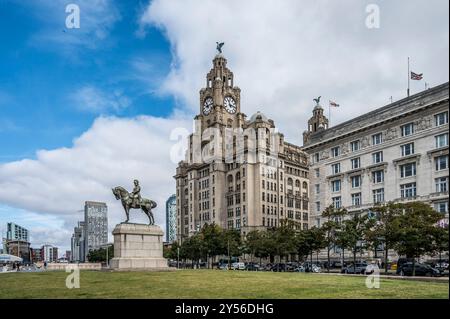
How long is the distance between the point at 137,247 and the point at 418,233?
31320 mm

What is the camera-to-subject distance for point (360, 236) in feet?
225

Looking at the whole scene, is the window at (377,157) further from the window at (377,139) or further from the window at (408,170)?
the window at (408,170)

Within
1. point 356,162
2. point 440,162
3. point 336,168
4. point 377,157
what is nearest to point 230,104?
point 336,168

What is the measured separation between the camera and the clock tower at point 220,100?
163 m

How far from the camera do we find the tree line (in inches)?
2141

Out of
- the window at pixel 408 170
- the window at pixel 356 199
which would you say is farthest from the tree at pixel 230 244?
the window at pixel 408 170

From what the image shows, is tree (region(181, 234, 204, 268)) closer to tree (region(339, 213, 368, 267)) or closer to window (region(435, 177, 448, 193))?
tree (region(339, 213, 368, 267))

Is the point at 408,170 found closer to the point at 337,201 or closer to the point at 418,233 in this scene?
the point at 337,201

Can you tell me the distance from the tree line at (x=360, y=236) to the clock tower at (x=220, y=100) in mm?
56687
